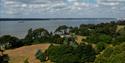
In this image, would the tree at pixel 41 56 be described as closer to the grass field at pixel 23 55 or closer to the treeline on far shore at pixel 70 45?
the treeline on far shore at pixel 70 45

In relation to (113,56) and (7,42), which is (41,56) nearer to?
(7,42)

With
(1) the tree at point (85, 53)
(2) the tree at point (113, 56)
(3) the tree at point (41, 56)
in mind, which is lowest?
(3) the tree at point (41, 56)

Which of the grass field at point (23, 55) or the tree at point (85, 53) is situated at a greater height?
the tree at point (85, 53)

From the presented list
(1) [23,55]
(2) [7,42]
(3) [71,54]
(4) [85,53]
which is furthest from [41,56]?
(2) [7,42]

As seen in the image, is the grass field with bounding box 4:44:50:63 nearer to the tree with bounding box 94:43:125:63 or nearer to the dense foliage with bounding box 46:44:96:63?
the dense foliage with bounding box 46:44:96:63

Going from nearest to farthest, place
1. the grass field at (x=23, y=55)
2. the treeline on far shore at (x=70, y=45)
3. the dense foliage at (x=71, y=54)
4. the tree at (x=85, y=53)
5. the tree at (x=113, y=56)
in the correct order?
the tree at (x=113, y=56) < the dense foliage at (x=71, y=54) < the tree at (x=85, y=53) < the treeline on far shore at (x=70, y=45) < the grass field at (x=23, y=55)

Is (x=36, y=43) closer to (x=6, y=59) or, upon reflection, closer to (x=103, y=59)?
(x=6, y=59)

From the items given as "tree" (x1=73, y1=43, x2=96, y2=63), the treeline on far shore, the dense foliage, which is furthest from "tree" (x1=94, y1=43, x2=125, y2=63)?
"tree" (x1=73, y1=43, x2=96, y2=63)

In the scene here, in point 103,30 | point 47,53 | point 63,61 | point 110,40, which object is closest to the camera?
point 63,61

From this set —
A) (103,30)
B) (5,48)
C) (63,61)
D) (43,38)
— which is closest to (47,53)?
(63,61)

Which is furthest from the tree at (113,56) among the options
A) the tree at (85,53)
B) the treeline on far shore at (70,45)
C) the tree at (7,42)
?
the tree at (7,42)

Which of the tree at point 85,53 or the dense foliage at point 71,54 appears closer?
the dense foliage at point 71,54
